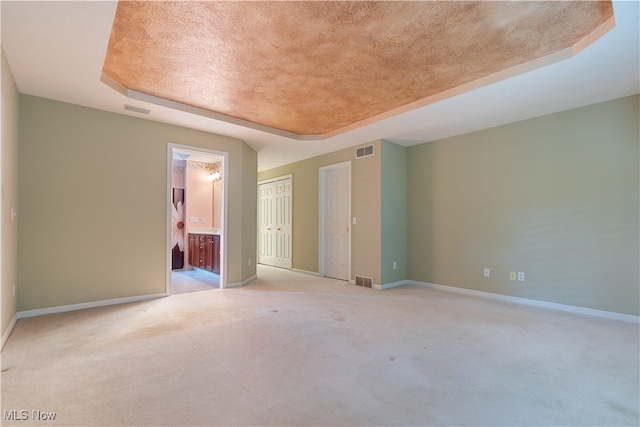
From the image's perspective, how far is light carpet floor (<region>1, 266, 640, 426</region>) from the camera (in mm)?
1767

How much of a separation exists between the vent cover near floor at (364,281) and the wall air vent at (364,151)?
6.99 feet

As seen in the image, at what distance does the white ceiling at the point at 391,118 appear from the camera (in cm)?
216

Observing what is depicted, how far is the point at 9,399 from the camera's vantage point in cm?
186

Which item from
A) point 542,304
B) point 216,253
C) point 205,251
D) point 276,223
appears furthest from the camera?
point 276,223

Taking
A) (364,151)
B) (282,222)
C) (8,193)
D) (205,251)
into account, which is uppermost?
(364,151)

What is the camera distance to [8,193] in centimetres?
293

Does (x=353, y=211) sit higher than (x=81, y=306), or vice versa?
(x=353, y=211)

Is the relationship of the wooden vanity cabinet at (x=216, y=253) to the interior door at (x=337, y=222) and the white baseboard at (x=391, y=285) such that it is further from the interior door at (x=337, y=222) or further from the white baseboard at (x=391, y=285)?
the white baseboard at (x=391, y=285)

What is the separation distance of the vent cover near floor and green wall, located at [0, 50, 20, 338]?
173 inches

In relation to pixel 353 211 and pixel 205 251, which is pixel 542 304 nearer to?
pixel 353 211

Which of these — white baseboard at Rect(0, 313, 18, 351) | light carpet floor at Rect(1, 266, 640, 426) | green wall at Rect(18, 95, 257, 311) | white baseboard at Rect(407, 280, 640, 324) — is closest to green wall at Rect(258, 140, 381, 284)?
white baseboard at Rect(407, 280, 640, 324)

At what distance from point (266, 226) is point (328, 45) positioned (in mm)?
5807

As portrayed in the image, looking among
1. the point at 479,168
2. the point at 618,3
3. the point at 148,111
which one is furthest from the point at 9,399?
the point at 479,168

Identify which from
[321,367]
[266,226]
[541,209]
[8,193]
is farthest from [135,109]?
[541,209]
